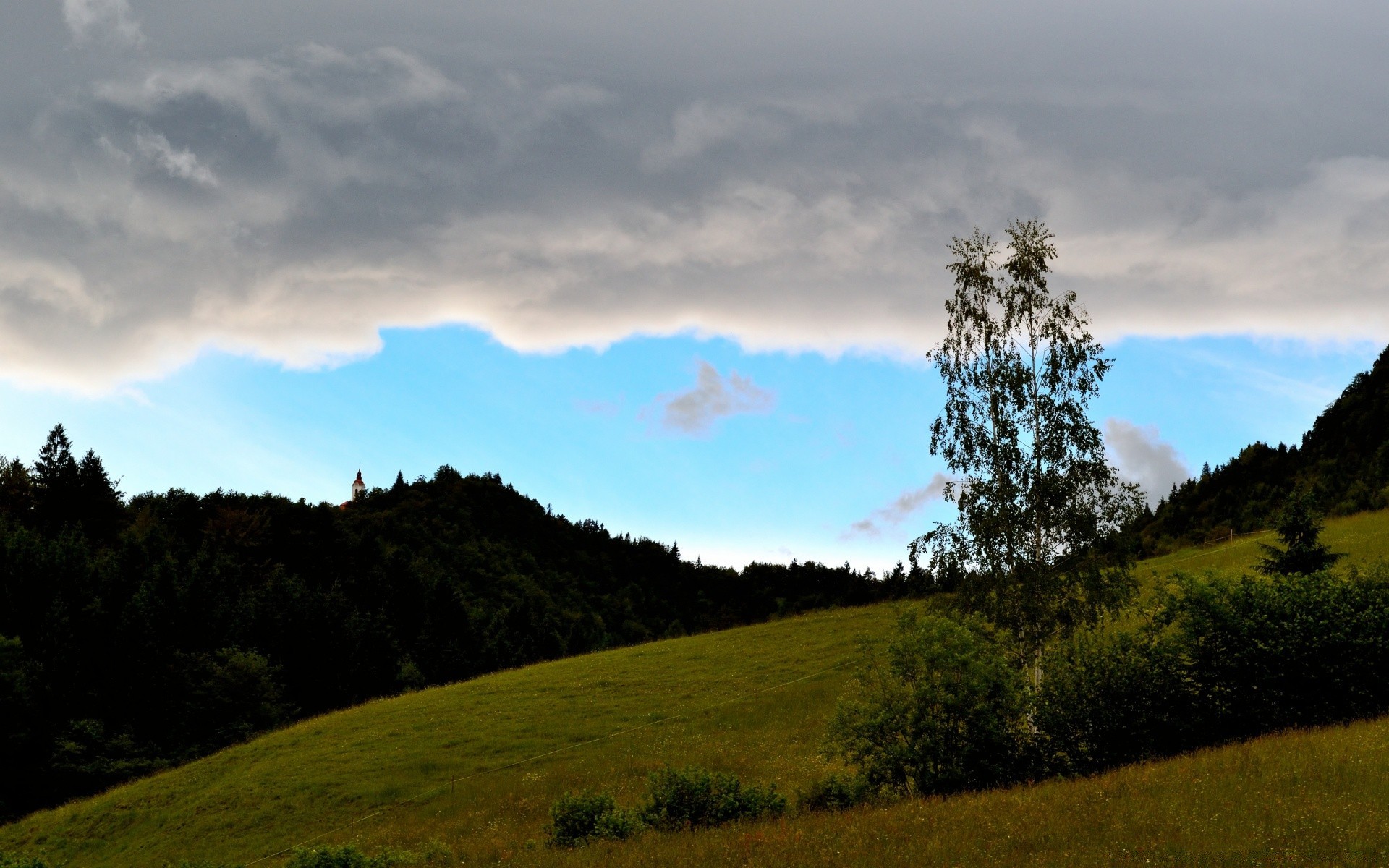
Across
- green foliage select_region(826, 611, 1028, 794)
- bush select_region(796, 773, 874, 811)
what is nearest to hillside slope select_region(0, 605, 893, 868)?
bush select_region(796, 773, 874, 811)

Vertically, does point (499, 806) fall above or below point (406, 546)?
below

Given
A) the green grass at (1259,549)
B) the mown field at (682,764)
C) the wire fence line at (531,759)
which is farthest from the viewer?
the green grass at (1259,549)

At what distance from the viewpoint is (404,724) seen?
170ft

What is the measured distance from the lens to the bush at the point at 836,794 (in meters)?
24.5

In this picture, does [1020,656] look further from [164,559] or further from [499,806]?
[164,559]

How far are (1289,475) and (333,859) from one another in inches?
4278

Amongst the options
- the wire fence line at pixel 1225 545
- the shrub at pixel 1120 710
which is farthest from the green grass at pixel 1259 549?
the shrub at pixel 1120 710

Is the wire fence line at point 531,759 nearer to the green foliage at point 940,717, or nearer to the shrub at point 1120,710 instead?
the green foliage at point 940,717

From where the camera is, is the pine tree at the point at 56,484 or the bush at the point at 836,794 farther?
the pine tree at the point at 56,484

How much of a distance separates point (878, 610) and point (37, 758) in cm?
6006

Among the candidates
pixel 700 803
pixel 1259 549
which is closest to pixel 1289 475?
pixel 1259 549

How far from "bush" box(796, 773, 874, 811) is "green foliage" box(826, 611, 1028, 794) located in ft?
1.34

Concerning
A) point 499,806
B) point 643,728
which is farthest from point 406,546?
point 499,806

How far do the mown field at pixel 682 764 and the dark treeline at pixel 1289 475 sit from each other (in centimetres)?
2042
